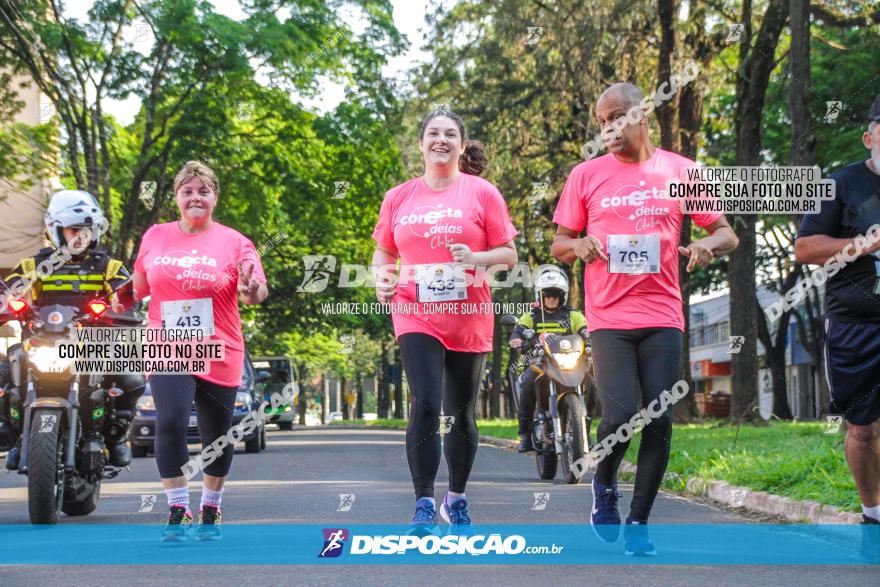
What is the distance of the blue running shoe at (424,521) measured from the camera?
676 centimetres

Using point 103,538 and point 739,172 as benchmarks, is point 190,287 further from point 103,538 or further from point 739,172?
point 739,172

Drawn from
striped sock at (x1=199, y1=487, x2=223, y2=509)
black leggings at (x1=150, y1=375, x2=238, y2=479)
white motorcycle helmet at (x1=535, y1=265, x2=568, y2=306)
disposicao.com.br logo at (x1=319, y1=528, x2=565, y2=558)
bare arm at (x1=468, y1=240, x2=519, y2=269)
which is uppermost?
white motorcycle helmet at (x1=535, y1=265, x2=568, y2=306)

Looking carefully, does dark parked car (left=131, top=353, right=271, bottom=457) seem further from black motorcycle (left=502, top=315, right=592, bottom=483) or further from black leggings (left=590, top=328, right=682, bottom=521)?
black leggings (left=590, top=328, right=682, bottom=521)

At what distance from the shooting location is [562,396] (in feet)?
41.9

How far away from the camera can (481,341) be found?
7.16m

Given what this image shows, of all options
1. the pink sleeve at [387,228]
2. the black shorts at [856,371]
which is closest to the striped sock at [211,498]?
the pink sleeve at [387,228]

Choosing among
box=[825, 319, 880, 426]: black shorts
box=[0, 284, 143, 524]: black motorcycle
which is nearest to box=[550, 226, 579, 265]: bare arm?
box=[825, 319, 880, 426]: black shorts

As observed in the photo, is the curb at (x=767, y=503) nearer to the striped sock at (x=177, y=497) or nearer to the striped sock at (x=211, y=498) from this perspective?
the striped sock at (x=211, y=498)

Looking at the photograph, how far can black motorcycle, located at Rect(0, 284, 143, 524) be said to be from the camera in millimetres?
8461

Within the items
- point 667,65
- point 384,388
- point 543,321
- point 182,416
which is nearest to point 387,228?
point 182,416

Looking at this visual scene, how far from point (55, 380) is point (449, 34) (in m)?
18.4

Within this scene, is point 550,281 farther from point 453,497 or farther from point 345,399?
point 345,399

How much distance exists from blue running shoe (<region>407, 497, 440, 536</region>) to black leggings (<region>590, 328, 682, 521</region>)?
83 centimetres

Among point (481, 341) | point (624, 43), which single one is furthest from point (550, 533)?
point (624, 43)
